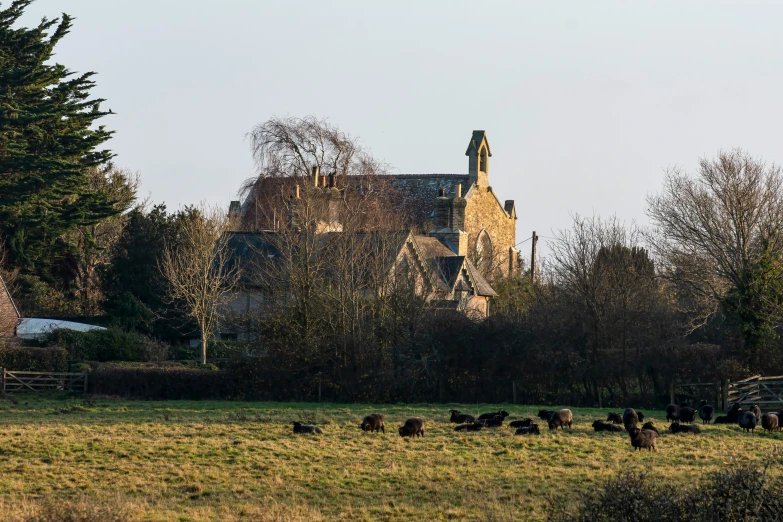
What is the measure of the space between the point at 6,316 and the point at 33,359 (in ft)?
12.2

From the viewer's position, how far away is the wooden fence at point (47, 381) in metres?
37.3

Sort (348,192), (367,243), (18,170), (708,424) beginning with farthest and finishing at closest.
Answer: (348,192) → (18,170) → (367,243) → (708,424)

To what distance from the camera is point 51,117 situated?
4931 cm

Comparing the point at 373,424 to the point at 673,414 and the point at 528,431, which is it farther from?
the point at 673,414

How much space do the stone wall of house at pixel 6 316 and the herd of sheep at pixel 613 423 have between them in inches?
829

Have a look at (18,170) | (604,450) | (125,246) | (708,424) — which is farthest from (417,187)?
(604,450)

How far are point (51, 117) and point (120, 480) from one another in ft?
120

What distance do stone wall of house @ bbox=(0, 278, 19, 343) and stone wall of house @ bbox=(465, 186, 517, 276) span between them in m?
30.3

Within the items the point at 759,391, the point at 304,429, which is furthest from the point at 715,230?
the point at 304,429

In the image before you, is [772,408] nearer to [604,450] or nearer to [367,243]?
[604,450]

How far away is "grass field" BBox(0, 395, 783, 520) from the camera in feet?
48.1

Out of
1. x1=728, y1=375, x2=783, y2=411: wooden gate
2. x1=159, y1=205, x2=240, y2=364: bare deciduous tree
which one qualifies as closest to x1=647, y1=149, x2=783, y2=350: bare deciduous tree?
x1=728, y1=375, x2=783, y2=411: wooden gate

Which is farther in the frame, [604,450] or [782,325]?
[782,325]

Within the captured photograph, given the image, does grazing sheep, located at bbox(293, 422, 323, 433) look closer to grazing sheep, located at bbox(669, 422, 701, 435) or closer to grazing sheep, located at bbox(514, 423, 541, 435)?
grazing sheep, located at bbox(514, 423, 541, 435)
